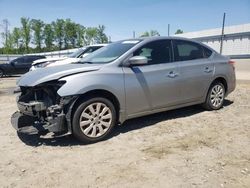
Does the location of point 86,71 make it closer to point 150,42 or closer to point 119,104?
point 119,104

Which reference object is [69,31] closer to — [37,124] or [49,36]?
[49,36]

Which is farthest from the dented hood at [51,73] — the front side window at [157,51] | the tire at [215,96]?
the tire at [215,96]

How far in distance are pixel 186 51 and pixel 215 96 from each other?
131cm

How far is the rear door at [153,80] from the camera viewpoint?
5215 millimetres

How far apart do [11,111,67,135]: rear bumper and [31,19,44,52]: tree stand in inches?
2828

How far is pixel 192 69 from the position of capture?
614cm

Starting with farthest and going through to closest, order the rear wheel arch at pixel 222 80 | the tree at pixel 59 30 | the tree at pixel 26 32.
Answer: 1. the tree at pixel 59 30
2. the tree at pixel 26 32
3. the rear wheel arch at pixel 222 80

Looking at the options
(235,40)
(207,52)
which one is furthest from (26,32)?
(207,52)

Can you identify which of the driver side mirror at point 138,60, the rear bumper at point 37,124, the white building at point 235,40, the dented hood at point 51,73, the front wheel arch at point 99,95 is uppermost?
the white building at point 235,40

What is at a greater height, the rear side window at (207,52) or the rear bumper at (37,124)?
the rear side window at (207,52)

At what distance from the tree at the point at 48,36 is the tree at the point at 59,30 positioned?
1.06 meters

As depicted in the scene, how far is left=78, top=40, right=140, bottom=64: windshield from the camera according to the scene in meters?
5.37

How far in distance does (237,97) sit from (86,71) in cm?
521

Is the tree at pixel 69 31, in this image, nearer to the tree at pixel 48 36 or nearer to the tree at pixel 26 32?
the tree at pixel 48 36
